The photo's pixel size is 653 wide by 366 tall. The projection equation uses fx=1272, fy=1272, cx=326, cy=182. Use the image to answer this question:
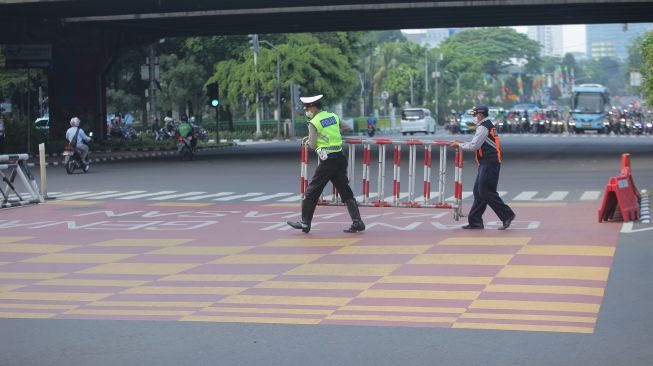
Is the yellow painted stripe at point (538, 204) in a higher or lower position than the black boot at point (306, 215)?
lower

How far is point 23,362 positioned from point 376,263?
18.5 ft

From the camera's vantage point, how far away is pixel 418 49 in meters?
150

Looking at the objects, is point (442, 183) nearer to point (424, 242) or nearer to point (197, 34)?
point (424, 242)

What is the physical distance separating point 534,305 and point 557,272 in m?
2.06

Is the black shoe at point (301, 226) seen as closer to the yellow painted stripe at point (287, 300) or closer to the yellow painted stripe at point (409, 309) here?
the yellow painted stripe at point (287, 300)

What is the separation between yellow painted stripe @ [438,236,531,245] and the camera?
50.4 ft

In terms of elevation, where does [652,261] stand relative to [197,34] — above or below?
below

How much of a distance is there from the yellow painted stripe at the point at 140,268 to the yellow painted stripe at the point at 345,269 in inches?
50.4

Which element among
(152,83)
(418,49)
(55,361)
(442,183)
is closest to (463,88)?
(418,49)

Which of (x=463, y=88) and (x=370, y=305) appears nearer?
(x=370, y=305)

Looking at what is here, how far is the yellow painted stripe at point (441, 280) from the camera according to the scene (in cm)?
1208

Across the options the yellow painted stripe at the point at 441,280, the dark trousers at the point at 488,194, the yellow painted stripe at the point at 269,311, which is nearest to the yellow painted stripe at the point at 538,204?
the dark trousers at the point at 488,194

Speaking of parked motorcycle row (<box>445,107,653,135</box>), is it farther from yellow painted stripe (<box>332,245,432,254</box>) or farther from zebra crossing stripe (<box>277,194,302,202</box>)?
yellow painted stripe (<box>332,245,432,254</box>)

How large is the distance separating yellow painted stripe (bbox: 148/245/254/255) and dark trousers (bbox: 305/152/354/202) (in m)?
1.63
